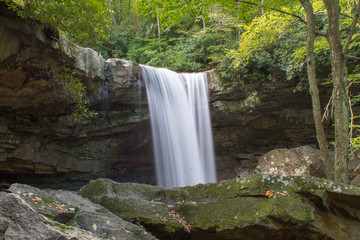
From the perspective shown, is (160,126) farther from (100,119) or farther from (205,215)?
(205,215)

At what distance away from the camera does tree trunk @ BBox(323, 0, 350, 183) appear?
14.4 ft

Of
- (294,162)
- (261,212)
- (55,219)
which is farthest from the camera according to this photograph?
(294,162)

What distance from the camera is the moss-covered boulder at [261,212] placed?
131 inches

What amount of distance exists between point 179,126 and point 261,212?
786 cm

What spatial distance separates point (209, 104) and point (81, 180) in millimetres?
6571

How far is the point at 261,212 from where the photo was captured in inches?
134

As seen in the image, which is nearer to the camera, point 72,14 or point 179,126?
point 72,14

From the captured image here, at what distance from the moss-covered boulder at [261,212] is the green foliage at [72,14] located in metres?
3.78

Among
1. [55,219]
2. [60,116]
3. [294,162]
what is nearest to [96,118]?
[60,116]

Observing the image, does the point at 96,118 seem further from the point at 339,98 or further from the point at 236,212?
the point at 339,98

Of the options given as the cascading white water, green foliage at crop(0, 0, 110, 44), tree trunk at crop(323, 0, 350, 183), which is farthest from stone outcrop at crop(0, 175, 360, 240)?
the cascading white water

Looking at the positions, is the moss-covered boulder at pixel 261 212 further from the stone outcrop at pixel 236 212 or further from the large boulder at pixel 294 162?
the large boulder at pixel 294 162

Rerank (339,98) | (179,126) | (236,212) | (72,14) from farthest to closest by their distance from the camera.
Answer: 1. (179,126)
2. (72,14)
3. (339,98)
4. (236,212)

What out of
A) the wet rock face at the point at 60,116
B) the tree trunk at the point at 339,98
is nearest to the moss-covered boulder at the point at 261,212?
the tree trunk at the point at 339,98
